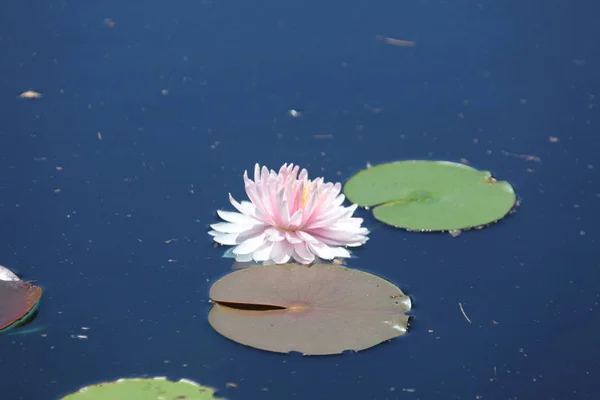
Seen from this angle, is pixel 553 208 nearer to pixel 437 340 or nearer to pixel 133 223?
pixel 437 340

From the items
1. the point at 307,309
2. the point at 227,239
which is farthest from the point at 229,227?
the point at 307,309

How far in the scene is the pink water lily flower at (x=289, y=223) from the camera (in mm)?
2568

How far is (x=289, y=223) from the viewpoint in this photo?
102 inches

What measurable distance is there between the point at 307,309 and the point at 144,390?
1.60ft

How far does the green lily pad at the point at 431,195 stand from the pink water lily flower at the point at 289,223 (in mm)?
199

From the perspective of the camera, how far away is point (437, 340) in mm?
2334

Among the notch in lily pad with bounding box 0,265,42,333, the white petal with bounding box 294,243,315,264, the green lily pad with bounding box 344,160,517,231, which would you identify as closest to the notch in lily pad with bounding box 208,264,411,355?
the white petal with bounding box 294,243,315,264

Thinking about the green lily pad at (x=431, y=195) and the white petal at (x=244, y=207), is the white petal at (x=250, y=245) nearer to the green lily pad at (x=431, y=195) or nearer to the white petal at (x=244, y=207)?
the white petal at (x=244, y=207)

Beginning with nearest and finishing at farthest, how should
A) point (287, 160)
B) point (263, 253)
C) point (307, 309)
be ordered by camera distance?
point (307, 309), point (263, 253), point (287, 160)

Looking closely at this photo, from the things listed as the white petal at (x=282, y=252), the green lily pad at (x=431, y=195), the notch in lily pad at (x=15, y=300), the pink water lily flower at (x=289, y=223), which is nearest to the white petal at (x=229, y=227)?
the pink water lily flower at (x=289, y=223)

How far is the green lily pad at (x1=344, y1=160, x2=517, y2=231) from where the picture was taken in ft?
9.18

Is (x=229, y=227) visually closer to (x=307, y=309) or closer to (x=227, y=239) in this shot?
(x=227, y=239)

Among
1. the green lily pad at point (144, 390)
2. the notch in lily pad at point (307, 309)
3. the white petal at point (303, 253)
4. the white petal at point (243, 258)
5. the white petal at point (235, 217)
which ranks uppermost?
the white petal at point (235, 217)

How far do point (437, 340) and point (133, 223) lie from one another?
0.99 metres
